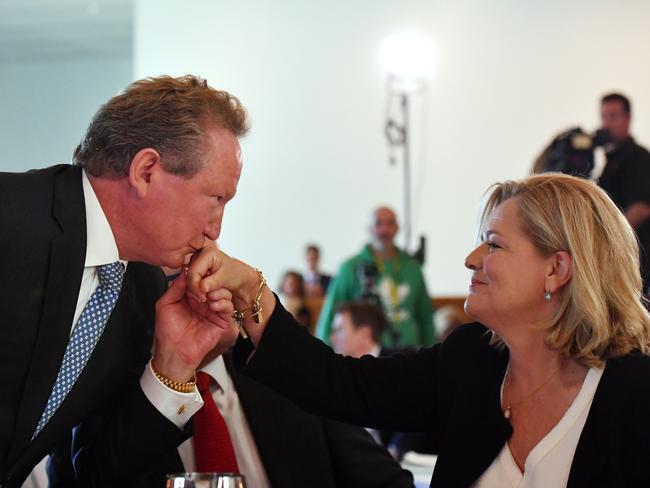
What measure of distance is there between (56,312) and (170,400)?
253 mm

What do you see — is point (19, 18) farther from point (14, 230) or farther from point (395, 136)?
point (14, 230)

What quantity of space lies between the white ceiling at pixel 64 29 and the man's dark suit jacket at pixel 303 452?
9.53 m

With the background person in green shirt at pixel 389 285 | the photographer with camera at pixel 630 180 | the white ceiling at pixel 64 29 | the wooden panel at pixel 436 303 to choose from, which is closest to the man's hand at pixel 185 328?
the photographer with camera at pixel 630 180

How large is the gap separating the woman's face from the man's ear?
64 cm

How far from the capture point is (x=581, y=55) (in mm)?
9828

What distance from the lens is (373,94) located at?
33.8 ft

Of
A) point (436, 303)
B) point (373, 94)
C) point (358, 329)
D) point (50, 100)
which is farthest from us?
point (50, 100)

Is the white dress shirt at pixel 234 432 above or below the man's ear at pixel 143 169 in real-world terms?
below

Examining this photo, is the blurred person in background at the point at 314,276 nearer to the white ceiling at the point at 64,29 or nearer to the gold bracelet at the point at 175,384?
the white ceiling at the point at 64,29

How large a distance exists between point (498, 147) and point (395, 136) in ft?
3.45

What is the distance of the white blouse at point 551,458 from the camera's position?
5.91 ft

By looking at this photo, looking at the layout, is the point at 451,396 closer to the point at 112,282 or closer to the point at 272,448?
the point at 272,448

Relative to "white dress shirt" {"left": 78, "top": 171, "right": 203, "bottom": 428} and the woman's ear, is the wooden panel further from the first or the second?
"white dress shirt" {"left": 78, "top": 171, "right": 203, "bottom": 428}

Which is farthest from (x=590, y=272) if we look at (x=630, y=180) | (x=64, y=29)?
(x=64, y=29)
